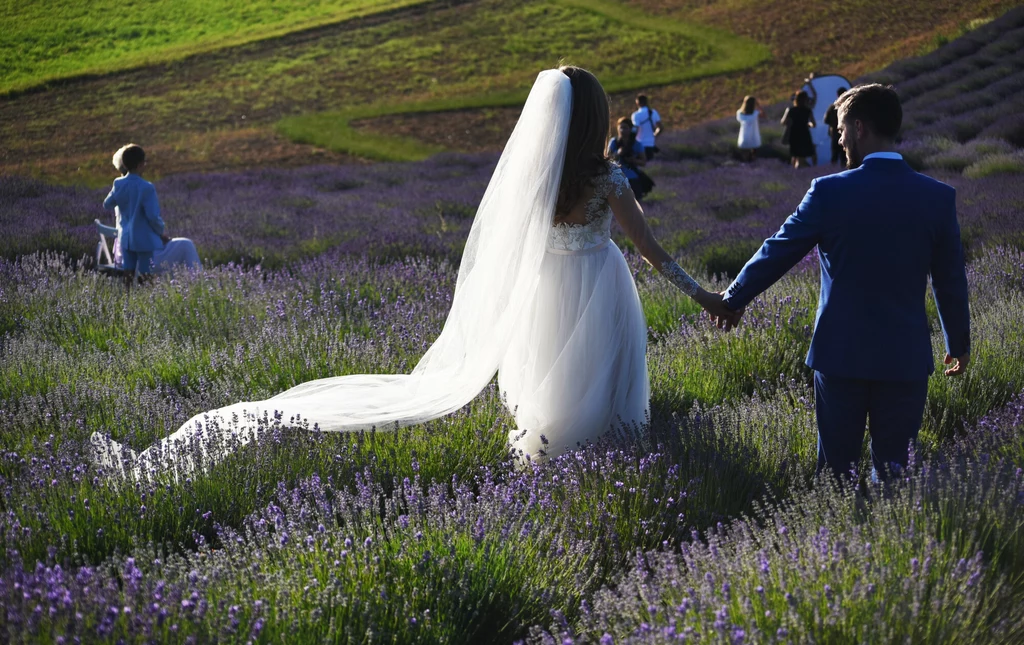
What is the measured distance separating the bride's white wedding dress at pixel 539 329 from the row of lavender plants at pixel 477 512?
156 mm

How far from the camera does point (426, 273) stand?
6.07m

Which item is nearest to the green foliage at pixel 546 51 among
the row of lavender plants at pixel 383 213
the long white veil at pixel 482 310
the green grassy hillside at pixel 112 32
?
the green grassy hillside at pixel 112 32

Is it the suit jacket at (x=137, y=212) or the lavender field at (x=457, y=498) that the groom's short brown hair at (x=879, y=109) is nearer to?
the lavender field at (x=457, y=498)

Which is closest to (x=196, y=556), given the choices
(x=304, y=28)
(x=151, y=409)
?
(x=151, y=409)

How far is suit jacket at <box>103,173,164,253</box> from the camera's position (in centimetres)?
662

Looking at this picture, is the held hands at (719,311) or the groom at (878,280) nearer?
the groom at (878,280)

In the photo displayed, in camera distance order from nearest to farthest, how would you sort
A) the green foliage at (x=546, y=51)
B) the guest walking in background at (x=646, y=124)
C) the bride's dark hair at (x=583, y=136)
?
the bride's dark hair at (x=583, y=136)
the guest walking in background at (x=646, y=124)
the green foliage at (x=546, y=51)

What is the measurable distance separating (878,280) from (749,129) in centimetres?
1336

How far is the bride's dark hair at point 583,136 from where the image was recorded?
328 centimetres

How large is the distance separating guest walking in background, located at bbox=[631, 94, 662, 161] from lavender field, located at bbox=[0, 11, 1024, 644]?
26.9 feet

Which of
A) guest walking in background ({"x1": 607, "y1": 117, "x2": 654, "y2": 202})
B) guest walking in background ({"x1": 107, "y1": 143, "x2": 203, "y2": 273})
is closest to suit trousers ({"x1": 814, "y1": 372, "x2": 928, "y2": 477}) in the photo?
guest walking in background ({"x1": 107, "y1": 143, "x2": 203, "y2": 273})

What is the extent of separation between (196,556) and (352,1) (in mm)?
25777

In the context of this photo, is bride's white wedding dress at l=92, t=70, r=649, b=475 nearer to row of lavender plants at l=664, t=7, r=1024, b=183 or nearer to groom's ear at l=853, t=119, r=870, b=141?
groom's ear at l=853, t=119, r=870, b=141

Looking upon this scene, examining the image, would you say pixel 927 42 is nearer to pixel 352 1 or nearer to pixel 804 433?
pixel 352 1
